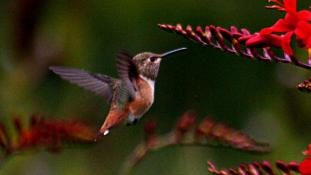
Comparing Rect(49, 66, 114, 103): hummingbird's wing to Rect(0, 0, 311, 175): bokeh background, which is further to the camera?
Rect(0, 0, 311, 175): bokeh background

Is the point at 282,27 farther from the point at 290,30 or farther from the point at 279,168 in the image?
the point at 279,168

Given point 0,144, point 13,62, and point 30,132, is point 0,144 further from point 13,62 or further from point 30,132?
point 13,62

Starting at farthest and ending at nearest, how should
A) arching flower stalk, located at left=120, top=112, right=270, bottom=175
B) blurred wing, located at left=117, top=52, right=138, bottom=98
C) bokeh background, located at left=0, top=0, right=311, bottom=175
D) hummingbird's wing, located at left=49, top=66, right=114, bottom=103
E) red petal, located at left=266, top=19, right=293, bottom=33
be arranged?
bokeh background, located at left=0, top=0, right=311, bottom=175
hummingbird's wing, located at left=49, top=66, right=114, bottom=103
blurred wing, located at left=117, top=52, right=138, bottom=98
arching flower stalk, located at left=120, top=112, right=270, bottom=175
red petal, located at left=266, top=19, right=293, bottom=33

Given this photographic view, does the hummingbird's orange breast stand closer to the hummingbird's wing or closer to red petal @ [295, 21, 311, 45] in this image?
the hummingbird's wing

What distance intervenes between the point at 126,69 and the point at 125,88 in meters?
0.41

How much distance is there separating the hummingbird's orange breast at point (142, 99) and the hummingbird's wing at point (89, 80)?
0.12 metres

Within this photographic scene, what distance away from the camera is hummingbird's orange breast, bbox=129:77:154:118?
8.66 feet

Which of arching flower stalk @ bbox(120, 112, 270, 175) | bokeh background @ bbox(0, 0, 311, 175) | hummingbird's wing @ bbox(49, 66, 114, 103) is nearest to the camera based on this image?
arching flower stalk @ bbox(120, 112, 270, 175)

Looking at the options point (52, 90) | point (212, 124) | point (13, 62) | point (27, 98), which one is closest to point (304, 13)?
point (212, 124)

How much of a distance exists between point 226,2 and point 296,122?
1.18 metres

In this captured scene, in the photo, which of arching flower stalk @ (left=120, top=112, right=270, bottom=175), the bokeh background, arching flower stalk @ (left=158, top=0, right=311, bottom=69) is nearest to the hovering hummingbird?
arching flower stalk @ (left=120, top=112, right=270, bottom=175)

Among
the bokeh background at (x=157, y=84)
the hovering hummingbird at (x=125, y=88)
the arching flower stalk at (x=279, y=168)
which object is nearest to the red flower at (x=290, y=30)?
the arching flower stalk at (x=279, y=168)

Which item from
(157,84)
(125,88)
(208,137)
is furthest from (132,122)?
(157,84)

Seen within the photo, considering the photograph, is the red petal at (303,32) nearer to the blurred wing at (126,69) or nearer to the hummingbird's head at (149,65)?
the blurred wing at (126,69)
